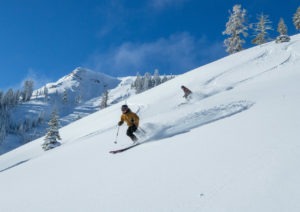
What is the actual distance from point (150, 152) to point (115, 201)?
11.9 ft

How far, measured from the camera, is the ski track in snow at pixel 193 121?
42.0 ft

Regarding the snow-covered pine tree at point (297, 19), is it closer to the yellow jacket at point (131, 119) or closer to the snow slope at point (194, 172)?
the snow slope at point (194, 172)

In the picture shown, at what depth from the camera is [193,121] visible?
45.7 ft

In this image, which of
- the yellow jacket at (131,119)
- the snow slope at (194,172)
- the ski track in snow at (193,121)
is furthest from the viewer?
the yellow jacket at (131,119)

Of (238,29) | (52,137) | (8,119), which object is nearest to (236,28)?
(238,29)

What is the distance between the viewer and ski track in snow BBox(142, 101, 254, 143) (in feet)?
42.0

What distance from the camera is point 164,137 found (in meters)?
12.2

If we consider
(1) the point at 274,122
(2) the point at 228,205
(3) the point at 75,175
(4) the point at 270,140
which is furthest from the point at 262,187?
(3) the point at 75,175

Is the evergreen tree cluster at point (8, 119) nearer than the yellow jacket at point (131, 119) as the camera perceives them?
No

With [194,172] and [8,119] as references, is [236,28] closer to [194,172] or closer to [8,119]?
[194,172]

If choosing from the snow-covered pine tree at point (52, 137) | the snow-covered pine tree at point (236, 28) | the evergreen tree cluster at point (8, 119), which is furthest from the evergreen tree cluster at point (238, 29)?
the evergreen tree cluster at point (8, 119)

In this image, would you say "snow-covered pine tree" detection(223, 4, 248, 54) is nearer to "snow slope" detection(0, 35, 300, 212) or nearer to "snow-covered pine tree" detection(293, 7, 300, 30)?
"snow-covered pine tree" detection(293, 7, 300, 30)

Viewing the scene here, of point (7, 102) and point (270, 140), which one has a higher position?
point (7, 102)

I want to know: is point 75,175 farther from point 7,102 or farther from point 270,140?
point 7,102
